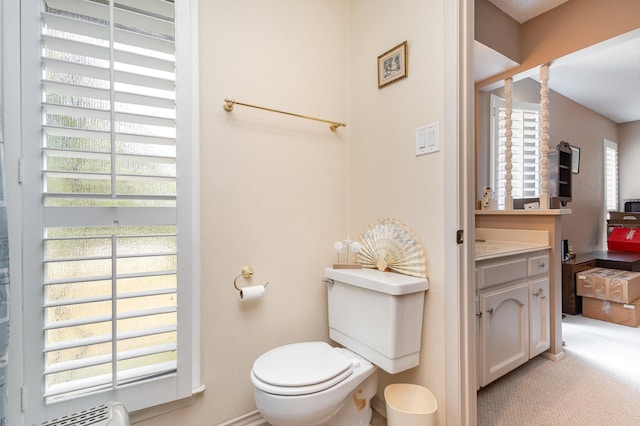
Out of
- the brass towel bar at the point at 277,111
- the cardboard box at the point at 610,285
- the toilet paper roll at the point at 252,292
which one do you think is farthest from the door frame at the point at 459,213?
the cardboard box at the point at 610,285

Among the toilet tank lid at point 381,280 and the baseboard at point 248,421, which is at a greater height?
the toilet tank lid at point 381,280

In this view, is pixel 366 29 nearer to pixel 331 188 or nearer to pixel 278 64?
pixel 278 64

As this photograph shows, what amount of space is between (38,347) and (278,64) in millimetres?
1597

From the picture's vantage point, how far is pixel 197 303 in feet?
4.40

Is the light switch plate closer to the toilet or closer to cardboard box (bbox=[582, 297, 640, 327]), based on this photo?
the toilet

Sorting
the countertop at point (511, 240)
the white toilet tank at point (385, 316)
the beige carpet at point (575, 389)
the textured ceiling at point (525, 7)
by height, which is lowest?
the beige carpet at point (575, 389)

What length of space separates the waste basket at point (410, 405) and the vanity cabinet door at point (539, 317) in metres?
1.20

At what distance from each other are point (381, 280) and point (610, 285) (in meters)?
2.87

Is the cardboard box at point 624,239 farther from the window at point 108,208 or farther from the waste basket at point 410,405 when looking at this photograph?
the window at point 108,208

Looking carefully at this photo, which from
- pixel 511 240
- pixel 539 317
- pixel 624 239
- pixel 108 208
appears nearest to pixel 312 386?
pixel 108 208

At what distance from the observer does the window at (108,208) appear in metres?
1.07

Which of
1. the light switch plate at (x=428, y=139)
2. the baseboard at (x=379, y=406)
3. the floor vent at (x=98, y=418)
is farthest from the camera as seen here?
the baseboard at (x=379, y=406)

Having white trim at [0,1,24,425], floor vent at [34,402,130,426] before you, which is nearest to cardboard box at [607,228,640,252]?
floor vent at [34,402,130,426]

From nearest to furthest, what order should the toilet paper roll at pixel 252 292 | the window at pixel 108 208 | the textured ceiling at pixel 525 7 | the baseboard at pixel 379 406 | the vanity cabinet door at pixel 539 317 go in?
1. the window at pixel 108 208
2. the toilet paper roll at pixel 252 292
3. the baseboard at pixel 379 406
4. the vanity cabinet door at pixel 539 317
5. the textured ceiling at pixel 525 7
